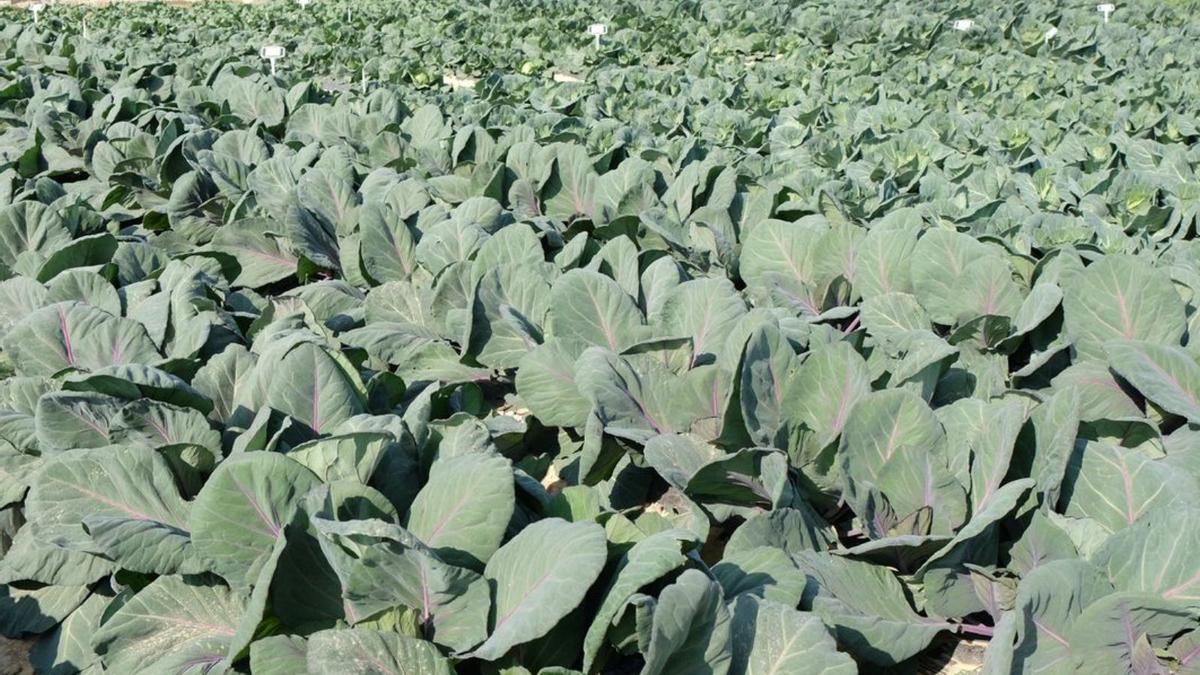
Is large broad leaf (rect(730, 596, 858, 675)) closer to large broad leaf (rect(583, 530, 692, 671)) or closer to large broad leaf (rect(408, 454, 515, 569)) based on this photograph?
large broad leaf (rect(583, 530, 692, 671))

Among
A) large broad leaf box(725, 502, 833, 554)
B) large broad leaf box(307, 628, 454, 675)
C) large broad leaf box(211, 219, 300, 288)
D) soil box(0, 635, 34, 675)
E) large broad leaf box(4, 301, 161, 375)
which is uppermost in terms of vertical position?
large broad leaf box(4, 301, 161, 375)

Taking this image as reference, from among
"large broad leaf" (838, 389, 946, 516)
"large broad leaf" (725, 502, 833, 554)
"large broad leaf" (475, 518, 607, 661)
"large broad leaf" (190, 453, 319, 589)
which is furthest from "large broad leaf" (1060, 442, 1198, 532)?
"large broad leaf" (190, 453, 319, 589)

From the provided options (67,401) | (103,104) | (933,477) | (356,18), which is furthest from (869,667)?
(356,18)

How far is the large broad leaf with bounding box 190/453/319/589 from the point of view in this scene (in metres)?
1.95

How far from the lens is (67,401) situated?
2273mm

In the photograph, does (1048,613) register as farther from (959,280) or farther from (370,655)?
(959,280)

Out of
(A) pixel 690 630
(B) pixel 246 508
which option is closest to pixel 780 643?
(A) pixel 690 630

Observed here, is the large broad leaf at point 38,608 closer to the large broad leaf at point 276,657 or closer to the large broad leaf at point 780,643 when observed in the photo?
the large broad leaf at point 276,657

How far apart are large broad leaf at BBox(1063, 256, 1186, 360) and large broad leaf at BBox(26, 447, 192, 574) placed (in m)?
2.15

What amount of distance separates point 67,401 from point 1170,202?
389 centimetres

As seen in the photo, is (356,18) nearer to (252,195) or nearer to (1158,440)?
(252,195)

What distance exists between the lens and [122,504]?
2.14 metres

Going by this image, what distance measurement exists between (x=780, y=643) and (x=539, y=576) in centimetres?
42

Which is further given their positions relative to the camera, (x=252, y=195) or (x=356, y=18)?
(x=356, y=18)
